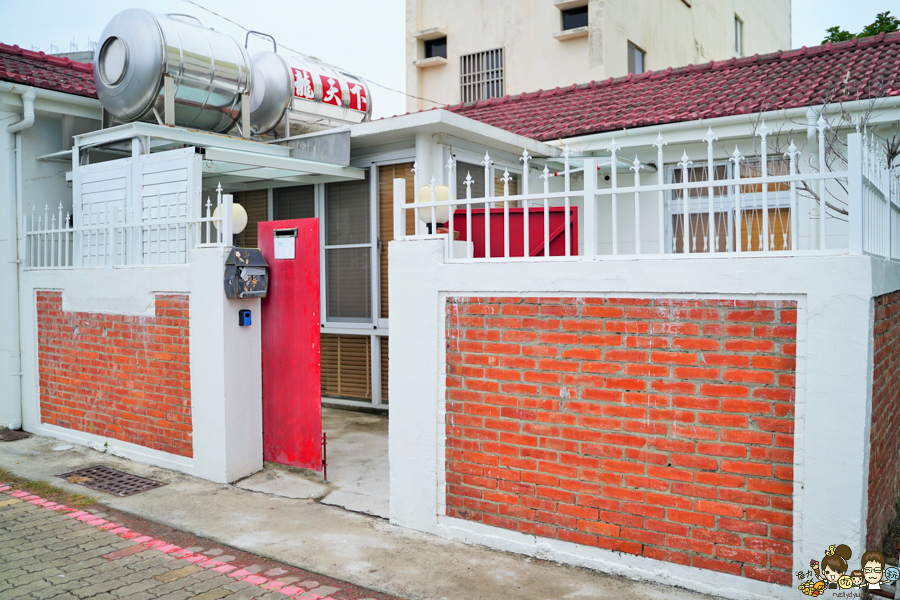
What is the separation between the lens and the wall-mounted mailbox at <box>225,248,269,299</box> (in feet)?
19.2

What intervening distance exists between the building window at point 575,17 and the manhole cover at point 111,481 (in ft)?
44.7

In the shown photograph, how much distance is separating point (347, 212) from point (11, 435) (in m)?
4.65

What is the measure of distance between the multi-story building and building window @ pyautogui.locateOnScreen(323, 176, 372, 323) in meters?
8.63

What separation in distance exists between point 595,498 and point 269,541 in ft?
7.41

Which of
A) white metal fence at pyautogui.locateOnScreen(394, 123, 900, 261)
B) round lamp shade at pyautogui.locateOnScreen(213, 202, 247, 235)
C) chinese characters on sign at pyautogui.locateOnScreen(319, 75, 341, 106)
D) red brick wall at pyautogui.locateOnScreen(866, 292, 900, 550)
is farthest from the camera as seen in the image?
chinese characters on sign at pyautogui.locateOnScreen(319, 75, 341, 106)

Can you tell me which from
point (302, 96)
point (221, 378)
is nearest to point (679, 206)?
point (302, 96)

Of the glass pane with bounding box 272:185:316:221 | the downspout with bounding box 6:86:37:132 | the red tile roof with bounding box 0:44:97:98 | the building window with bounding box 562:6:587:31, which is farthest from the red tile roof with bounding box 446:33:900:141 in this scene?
the building window with bounding box 562:6:587:31

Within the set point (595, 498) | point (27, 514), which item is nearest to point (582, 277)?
point (595, 498)

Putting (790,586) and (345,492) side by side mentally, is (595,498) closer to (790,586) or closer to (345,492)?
(790,586)

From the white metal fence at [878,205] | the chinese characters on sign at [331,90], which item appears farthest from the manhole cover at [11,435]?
the white metal fence at [878,205]

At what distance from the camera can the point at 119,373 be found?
271 inches

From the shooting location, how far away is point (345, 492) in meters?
5.68

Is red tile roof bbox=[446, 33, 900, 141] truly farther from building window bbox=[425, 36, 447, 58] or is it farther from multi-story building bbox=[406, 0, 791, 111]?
building window bbox=[425, 36, 447, 58]

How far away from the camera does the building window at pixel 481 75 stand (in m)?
17.0
